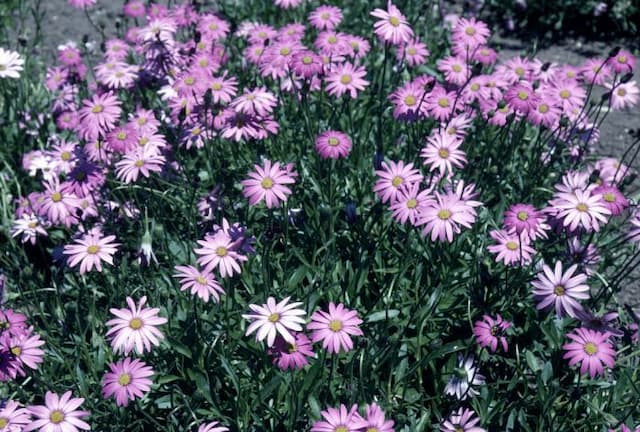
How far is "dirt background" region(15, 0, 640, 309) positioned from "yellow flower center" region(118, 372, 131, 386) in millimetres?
3946

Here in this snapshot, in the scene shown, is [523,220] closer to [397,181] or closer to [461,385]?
[397,181]

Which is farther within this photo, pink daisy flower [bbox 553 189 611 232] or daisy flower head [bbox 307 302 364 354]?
pink daisy flower [bbox 553 189 611 232]

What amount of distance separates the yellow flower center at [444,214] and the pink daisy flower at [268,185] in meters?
0.71

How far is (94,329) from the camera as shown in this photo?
3.32 metres

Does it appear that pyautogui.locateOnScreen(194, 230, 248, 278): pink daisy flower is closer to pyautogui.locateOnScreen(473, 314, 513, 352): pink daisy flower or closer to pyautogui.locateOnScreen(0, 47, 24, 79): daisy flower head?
pyautogui.locateOnScreen(473, 314, 513, 352): pink daisy flower

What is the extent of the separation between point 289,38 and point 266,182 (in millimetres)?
1384

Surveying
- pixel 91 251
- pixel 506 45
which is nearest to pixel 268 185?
pixel 91 251

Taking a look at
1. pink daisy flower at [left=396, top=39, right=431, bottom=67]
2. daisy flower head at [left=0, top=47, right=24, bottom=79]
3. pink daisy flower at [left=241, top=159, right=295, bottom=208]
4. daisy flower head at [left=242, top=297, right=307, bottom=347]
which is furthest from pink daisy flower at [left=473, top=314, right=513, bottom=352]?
daisy flower head at [left=0, top=47, right=24, bottom=79]

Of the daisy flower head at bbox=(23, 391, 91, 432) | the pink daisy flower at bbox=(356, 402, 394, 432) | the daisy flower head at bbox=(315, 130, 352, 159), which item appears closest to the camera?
the pink daisy flower at bbox=(356, 402, 394, 432)

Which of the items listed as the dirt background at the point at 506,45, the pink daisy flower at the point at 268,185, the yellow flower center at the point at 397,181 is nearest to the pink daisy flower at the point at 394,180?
the yellow flower center at the point at 397,181

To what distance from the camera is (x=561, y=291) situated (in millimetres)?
3025

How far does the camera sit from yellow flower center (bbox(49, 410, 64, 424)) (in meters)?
2.67

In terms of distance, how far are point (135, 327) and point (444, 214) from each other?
1464mm

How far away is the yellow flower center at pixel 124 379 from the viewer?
271 centimetres
